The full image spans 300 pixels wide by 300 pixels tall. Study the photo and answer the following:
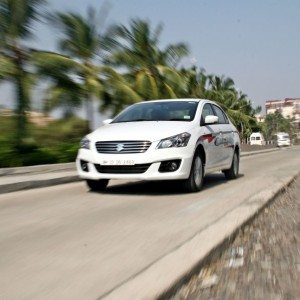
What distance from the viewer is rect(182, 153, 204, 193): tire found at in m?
8.29

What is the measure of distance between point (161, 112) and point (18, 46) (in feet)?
31.3

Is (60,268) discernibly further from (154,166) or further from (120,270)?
(154,166)

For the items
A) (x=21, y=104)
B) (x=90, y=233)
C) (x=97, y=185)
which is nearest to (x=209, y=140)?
(x=97, y=185)

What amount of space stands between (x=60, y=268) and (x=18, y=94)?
44.0ft

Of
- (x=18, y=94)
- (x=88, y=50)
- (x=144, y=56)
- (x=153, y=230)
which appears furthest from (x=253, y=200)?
(x=144, y=56)

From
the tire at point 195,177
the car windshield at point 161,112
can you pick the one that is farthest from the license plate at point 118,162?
the car windshield at point 161,112

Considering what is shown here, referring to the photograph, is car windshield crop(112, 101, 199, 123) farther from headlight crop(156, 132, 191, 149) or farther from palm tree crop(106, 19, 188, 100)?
palm tree crop(106, 19, 188, 100)

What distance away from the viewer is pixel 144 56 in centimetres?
3058

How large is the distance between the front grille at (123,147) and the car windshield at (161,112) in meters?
1.11

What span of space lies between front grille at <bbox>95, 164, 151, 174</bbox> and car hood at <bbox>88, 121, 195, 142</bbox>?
0.40 m

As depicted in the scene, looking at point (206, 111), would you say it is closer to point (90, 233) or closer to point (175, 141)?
point (175, 141)

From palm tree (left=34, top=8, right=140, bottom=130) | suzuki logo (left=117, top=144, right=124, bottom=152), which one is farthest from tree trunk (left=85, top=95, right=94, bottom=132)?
suzuki logo (left=117, top=144, right=124, bottom=152)

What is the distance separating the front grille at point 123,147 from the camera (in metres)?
7.83

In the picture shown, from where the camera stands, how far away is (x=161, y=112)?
909 cm
